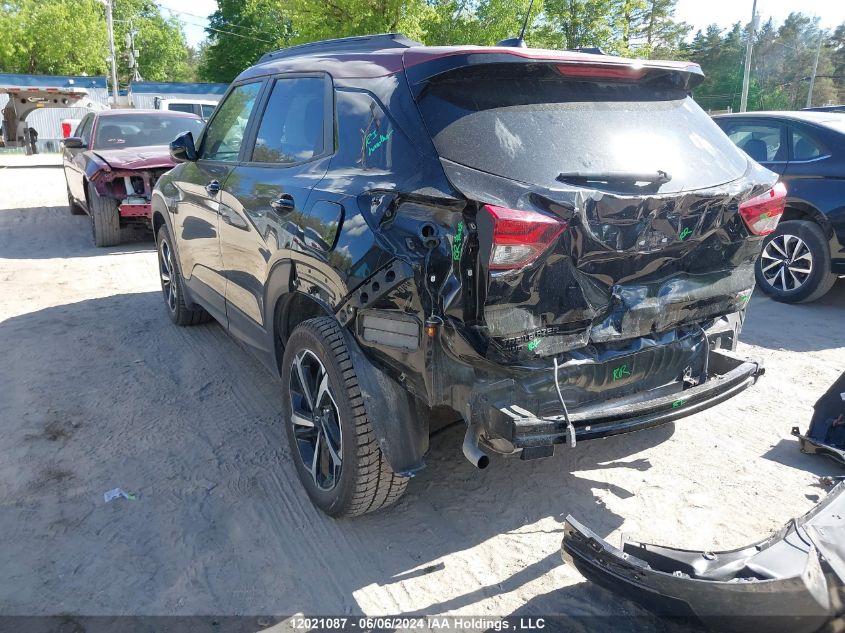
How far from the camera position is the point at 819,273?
6266 mm

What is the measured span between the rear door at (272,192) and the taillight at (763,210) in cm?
190

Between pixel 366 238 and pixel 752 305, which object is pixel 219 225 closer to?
pixel 366 238

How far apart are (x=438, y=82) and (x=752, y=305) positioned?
4.98m

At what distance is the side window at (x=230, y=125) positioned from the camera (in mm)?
4191

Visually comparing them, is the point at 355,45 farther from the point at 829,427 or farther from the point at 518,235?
the point at 829,427

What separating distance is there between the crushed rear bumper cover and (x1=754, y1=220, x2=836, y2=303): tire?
440cm

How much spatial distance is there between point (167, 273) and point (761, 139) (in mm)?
5935

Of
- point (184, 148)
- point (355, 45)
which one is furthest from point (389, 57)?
point (184, 148)

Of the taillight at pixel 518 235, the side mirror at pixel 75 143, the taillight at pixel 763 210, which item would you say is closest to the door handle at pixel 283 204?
the taillight at pixel 518 235

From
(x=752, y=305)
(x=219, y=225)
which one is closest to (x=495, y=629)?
(x=219, y=225)

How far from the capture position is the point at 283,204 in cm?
328

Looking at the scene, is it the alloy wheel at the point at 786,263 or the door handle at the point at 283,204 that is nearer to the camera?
the door handle at the point at 283,204

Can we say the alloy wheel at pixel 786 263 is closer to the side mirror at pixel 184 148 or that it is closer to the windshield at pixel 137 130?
the side mirror at pixel 184 148

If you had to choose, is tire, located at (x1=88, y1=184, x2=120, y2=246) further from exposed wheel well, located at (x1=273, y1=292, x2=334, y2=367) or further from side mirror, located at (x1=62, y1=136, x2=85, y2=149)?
exposed wheel well, located at (x1=273, y1=292, x2=334, y2=367)
